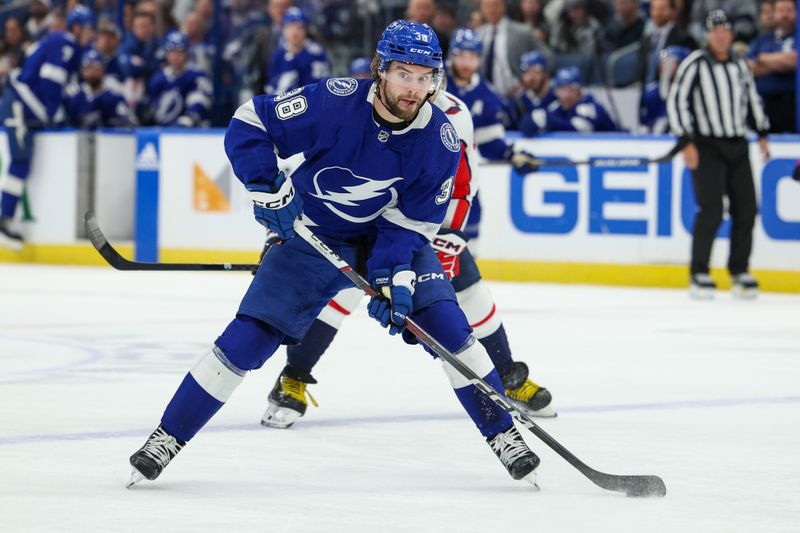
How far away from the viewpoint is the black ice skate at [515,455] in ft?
10.9

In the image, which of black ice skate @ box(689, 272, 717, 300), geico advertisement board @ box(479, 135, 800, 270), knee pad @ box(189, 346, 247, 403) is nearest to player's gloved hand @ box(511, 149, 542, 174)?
knee pad @ box(189, 346, 247, 403)

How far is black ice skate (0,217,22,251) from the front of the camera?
11234 mm

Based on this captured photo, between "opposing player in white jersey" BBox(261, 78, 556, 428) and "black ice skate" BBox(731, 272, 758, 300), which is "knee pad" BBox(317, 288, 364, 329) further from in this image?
"black ice skate" BBox(731, 272, 758, 300)

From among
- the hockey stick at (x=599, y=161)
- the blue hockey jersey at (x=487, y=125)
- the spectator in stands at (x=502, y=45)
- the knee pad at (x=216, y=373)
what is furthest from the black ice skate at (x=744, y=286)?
the knee pad at (x=216, y=373)

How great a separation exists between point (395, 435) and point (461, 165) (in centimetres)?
90

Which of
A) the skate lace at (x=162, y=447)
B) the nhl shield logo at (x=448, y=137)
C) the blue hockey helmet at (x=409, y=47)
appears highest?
the blue hockey helmet at (x=409, y=47)

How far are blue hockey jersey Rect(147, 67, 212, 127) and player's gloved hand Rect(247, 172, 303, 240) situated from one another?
26.4 feet

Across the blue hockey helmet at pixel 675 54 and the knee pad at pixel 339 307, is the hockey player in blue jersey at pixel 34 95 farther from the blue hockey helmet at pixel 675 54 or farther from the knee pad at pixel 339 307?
the knee pad at pixel 339 307

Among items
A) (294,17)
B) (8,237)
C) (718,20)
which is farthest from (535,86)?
(8,237)

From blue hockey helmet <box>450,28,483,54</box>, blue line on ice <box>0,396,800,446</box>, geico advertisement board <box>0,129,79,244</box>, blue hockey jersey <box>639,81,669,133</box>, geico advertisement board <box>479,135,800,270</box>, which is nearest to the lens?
blue line on ice <box>0,396,800,446</box>

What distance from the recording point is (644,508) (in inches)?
123

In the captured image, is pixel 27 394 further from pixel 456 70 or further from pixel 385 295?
pixel 456 70

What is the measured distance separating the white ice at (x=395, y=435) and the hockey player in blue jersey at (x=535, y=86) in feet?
9.23

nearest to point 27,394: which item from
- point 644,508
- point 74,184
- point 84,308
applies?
point 644,508
